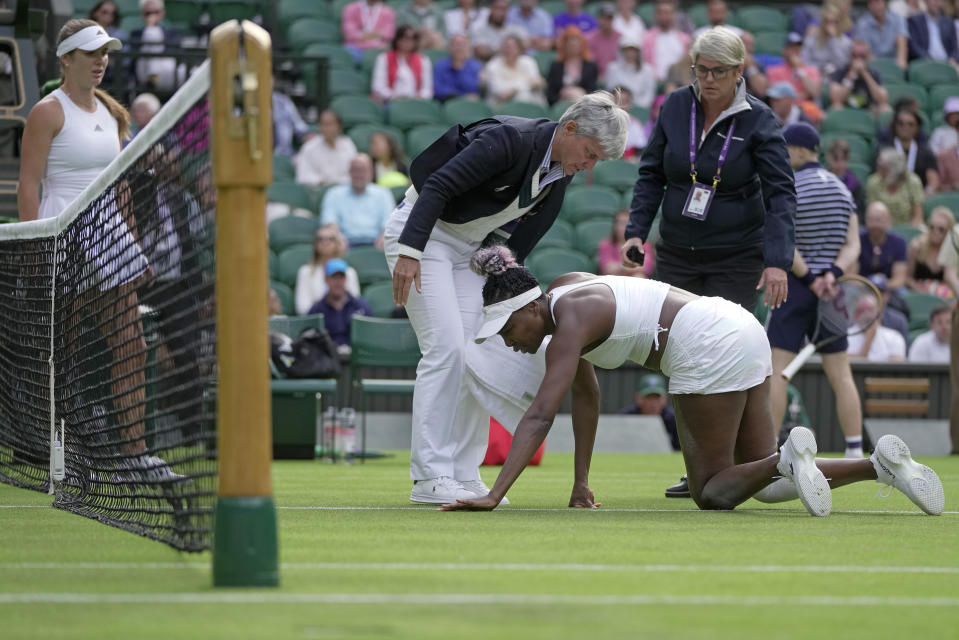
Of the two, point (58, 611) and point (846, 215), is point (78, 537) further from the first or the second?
point (846, 215)

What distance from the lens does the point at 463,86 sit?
16688 millimetres

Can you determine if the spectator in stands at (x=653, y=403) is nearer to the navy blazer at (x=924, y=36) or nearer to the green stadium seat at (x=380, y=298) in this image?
the green stadium seat at (x=380, y=298)

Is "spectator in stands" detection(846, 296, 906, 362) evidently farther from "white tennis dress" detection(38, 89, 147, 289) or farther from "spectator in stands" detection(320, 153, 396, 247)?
"white tennis dress" detection(38, 89, 147, 289)

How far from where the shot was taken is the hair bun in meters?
5.55

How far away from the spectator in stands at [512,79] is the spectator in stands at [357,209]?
2.81 meters

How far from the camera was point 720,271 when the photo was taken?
6.92 metres

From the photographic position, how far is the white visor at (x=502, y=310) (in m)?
5.48

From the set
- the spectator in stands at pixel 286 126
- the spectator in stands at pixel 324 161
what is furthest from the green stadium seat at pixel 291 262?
the spectator in stands at pixel 286 126

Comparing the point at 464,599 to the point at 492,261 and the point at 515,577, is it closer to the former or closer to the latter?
the point at 515,577

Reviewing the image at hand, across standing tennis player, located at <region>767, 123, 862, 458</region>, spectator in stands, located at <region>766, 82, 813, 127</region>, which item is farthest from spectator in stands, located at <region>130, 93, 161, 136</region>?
standing tennis player, located at <region>767, 123, 862, 458</region>

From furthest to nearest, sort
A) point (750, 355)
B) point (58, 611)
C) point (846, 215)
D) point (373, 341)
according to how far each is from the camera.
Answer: point (373, 341), point (846, 215), point (750, 355), point (58, 611)

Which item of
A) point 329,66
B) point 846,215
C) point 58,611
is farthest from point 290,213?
point 58,611

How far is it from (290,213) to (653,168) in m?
7.64

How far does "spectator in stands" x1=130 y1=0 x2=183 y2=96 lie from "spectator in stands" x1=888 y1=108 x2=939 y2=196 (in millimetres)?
7843
